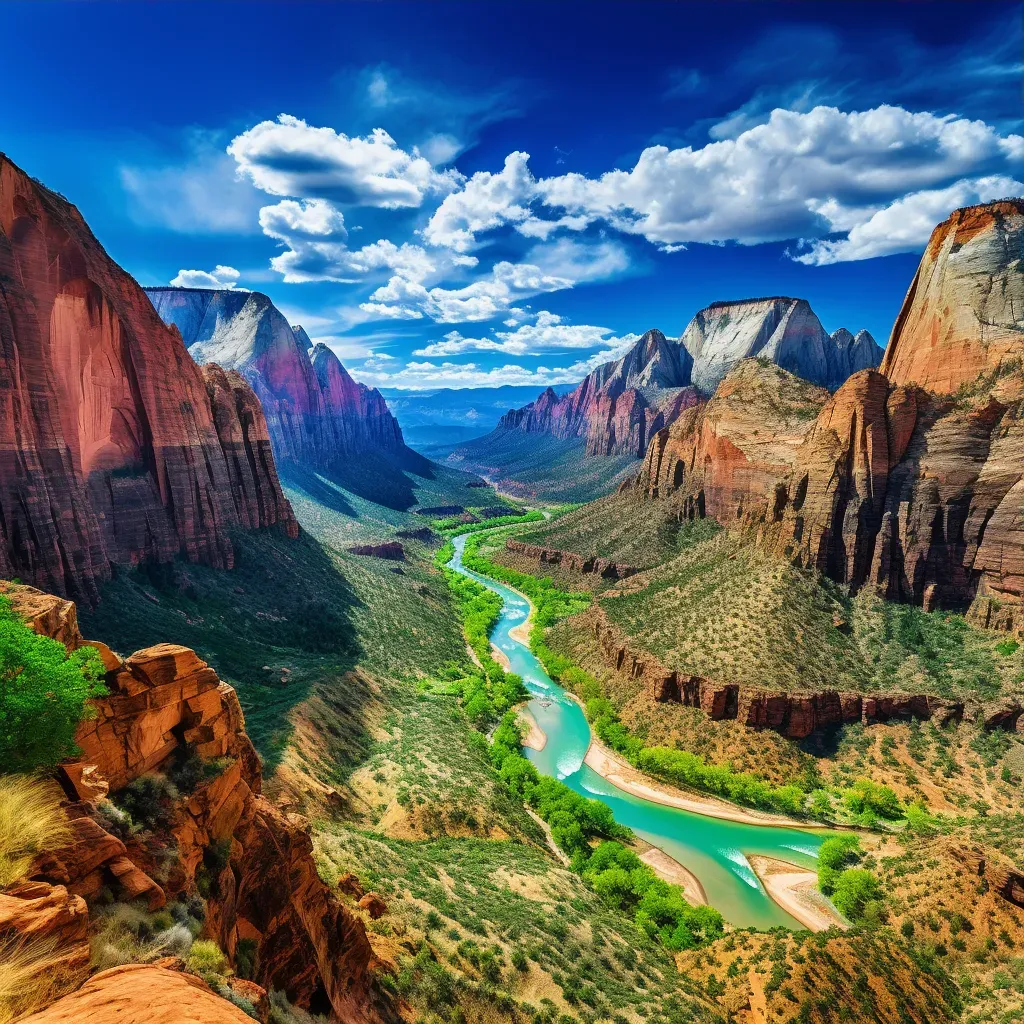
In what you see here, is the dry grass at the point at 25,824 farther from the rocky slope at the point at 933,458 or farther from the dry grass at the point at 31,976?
the rocky slope at the point at 933,458

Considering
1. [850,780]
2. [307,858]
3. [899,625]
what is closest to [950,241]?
[899,625]

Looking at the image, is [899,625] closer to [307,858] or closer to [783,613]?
[783,613]

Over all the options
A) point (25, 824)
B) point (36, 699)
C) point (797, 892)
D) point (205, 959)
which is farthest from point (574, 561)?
point (25, 824)

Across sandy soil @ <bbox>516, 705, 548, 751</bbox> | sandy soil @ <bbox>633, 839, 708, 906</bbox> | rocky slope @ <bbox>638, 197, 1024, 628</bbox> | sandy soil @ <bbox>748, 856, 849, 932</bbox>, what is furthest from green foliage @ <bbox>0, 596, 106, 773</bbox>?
rocky slope @ <bbox>638, 197, 1024, 628</bbox>

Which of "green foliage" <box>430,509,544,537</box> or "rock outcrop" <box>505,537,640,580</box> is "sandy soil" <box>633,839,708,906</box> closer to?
"rock outcrop" <box>505,537,640,580</box>

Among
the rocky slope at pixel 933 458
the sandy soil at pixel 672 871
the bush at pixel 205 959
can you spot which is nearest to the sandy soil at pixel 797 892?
the sandy soil at pixel 672 871

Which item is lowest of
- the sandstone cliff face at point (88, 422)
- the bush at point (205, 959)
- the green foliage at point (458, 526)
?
the green foliage at point (458, 526)
